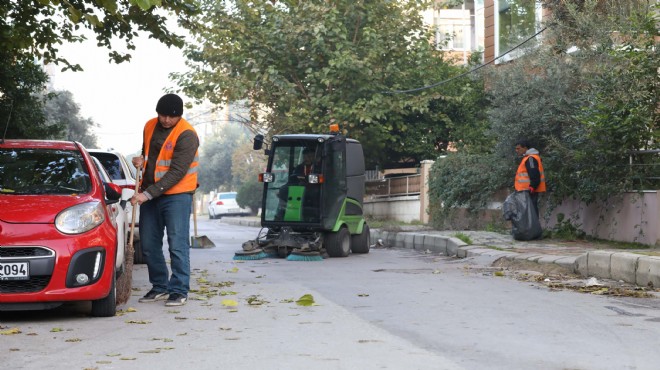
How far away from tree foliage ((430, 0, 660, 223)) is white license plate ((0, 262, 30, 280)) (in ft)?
33.2

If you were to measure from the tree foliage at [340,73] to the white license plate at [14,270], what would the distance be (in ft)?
63.6

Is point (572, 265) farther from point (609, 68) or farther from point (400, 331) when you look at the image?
point (400, 331)

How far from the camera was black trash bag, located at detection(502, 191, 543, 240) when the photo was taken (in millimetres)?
17547

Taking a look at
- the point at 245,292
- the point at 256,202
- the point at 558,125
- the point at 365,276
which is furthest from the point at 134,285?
the point at 256,202

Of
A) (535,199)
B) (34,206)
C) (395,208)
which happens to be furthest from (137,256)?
(395,208)

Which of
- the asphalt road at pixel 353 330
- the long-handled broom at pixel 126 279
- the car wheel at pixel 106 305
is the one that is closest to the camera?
the asphalt road at pixel 353 330

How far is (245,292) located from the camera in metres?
10.8

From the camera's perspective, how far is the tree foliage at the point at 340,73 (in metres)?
27.9

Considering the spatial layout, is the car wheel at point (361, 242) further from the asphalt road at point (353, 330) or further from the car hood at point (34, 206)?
the car hood at point (34, 206)

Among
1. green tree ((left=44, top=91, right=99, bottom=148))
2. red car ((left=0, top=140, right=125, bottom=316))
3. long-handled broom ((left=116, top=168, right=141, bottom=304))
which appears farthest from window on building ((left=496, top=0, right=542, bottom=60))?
green tree ((left=44, top=91, right=99, bottom=148))

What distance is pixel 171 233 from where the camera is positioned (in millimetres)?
9516

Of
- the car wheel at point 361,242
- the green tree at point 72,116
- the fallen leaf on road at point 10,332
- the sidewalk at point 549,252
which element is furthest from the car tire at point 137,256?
the green tree at point 72,116

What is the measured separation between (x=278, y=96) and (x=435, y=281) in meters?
17.9

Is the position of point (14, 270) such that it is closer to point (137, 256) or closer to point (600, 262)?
point (600, 262)
